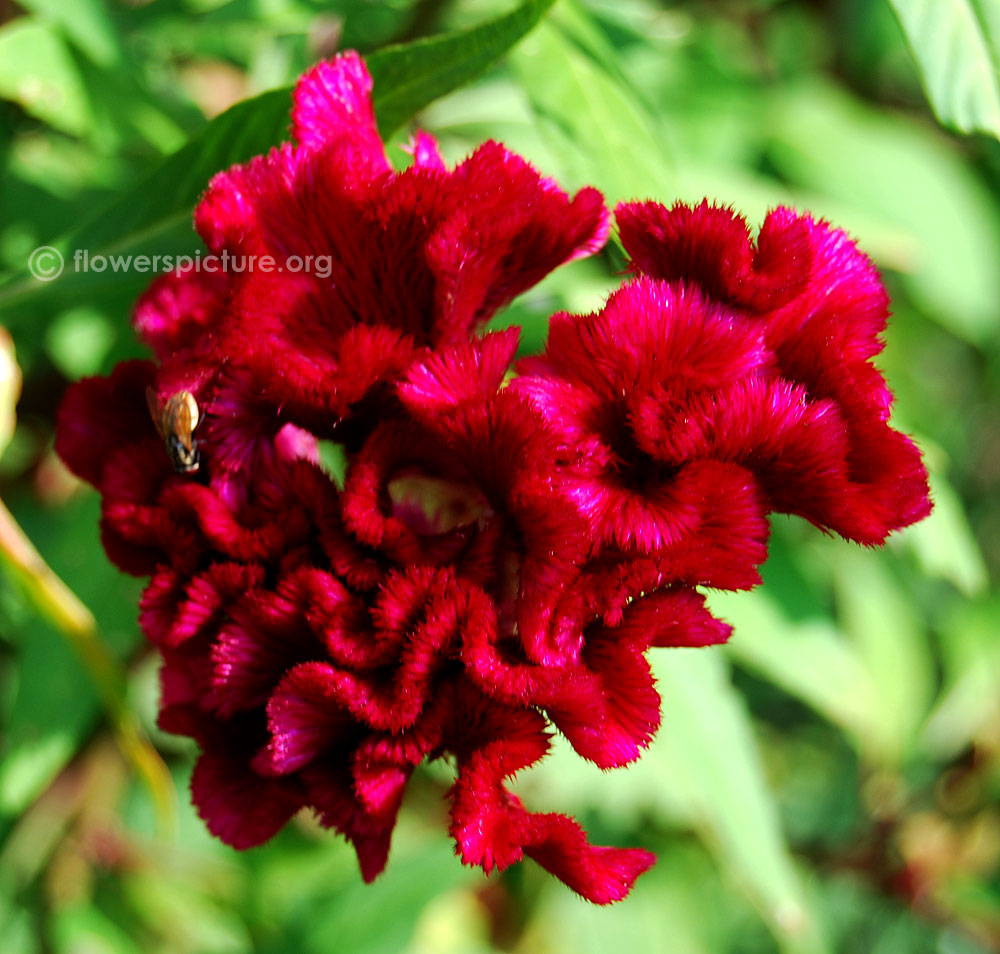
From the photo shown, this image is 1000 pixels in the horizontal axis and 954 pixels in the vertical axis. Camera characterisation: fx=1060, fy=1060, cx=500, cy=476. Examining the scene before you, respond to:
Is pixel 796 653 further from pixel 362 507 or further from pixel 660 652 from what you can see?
pixel 362 507

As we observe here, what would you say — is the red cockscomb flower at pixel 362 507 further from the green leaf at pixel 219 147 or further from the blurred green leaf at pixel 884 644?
the blurred green leaf at pixel 884 644

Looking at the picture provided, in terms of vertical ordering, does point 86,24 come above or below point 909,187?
above

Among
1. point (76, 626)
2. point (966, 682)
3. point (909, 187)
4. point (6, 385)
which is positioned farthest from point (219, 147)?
point (966, 682)

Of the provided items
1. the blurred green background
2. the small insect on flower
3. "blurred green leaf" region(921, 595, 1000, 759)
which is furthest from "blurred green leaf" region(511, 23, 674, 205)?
"blurred green leaf" region(921, 595, 1000, 759)

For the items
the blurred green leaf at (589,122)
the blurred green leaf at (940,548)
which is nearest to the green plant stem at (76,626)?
the blurred green leaf at (589,122)

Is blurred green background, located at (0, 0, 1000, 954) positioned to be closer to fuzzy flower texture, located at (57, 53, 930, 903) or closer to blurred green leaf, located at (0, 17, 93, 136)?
blurred green leaf, located at (0, 17, 93, 136)

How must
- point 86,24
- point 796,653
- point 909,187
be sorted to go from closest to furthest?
point 86,24, point 796,653, point 909,187

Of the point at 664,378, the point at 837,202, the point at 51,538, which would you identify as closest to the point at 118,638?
the point at 51,538
